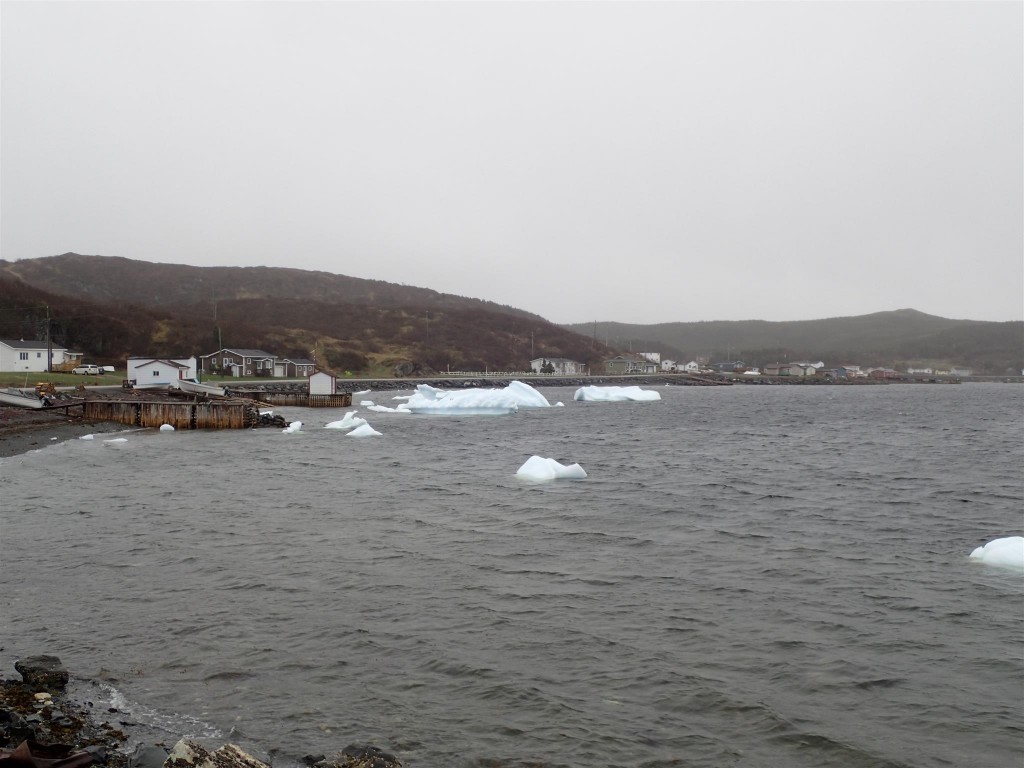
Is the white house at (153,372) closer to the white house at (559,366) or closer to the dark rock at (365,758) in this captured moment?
the dark rock at (365,758)

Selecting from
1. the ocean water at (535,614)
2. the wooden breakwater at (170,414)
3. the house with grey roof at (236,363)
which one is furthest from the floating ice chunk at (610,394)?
the ocean water at (535,614)

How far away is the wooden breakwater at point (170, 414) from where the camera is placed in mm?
38531

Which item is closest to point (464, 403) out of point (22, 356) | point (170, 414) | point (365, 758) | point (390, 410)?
point (390, 410)

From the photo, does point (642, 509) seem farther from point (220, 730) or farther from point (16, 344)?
point (16, 344)

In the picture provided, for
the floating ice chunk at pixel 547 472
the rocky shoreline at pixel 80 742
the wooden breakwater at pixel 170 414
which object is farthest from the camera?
the wooden breakwater at pixel 170 414

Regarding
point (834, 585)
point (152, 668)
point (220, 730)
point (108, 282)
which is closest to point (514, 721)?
point (220, 730)

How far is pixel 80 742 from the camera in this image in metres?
6.03

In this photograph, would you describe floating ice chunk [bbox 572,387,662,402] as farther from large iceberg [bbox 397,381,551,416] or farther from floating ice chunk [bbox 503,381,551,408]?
large iceberg [bbox 397,381,551,416]

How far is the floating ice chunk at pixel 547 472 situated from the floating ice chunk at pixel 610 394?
48577 mm

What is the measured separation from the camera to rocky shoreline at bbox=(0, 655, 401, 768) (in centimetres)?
521

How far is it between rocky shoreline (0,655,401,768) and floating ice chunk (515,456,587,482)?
15.0 metres

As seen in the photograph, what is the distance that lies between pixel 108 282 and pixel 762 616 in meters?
174

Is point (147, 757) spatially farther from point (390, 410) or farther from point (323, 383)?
point (323, 383)

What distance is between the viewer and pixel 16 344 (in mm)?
55531
